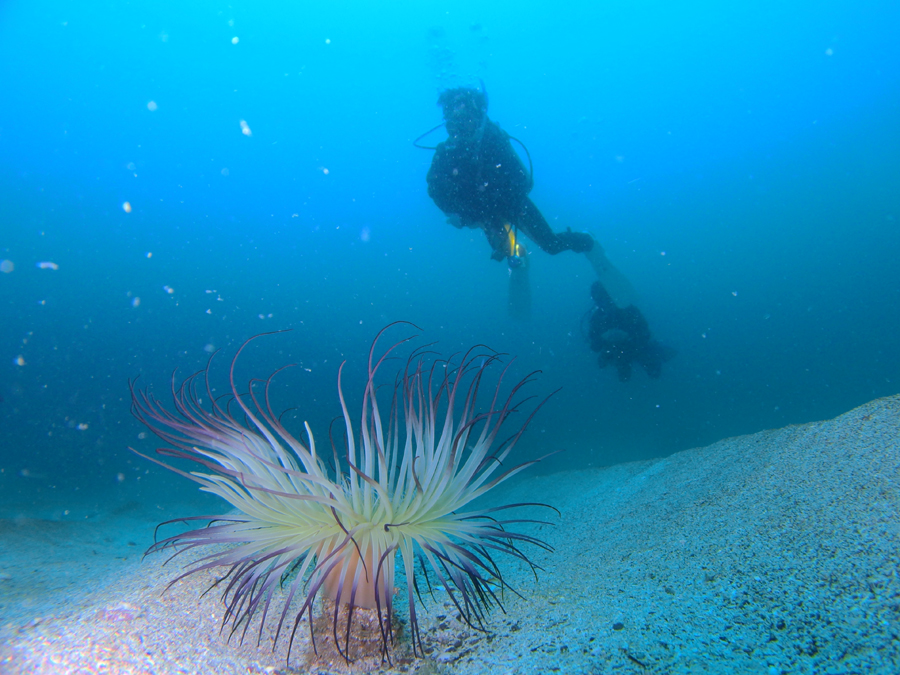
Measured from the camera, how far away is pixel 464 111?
7609 mm

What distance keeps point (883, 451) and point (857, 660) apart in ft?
5.36

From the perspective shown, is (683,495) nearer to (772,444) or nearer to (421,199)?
(772,444)

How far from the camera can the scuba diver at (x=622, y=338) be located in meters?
8.87

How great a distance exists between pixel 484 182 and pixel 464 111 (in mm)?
1454

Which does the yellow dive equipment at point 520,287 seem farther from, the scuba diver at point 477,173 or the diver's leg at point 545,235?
the scuba diver at point 477,173

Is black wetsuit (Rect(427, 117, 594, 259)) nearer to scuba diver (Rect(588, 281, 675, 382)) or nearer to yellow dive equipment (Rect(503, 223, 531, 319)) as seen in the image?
yellow dive equipment (Rect(503, 223, 531, 319))

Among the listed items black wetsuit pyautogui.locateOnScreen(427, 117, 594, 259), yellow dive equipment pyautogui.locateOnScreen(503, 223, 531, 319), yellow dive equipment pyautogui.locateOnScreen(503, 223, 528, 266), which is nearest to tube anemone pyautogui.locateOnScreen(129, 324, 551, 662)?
black wetsuit pyautogui.locateOnScreen(427, 117, 594, 259)

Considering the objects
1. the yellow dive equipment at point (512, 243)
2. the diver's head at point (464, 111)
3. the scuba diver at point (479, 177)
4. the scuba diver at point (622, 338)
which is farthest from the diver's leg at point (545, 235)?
the diver's head at point (464, 111)

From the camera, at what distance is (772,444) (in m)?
2.97

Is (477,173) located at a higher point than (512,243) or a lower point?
higher

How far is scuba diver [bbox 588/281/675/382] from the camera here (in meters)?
8.87

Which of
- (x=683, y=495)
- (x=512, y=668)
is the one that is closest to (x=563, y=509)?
(x=683, y=495)

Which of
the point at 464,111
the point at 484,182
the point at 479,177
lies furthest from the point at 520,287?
the point at 464,111

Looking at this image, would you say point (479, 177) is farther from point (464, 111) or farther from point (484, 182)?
point (464, 111)
